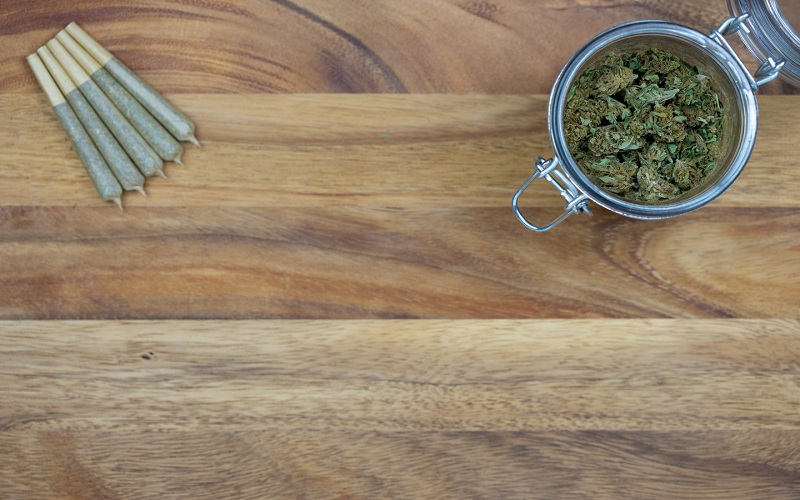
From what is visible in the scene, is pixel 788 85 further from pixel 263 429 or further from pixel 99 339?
pixel 99 339

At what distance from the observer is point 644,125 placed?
538 mm

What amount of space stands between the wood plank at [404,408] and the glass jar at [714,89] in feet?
0.46

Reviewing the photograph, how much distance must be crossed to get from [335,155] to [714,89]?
0.34 m

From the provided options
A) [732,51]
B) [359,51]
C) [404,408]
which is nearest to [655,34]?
[732,51]

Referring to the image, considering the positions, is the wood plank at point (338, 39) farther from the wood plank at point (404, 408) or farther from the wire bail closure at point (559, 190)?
the wood plank at point (404, 408)

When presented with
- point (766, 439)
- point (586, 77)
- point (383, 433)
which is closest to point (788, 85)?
point (586, 77)

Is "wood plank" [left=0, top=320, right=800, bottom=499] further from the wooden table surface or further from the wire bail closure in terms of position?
the wire bail closure

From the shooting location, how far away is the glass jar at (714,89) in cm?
52

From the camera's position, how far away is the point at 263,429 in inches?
24.3

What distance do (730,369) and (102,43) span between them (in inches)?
26.5

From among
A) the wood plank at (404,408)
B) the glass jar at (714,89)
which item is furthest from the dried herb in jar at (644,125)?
the wood plank at (404,408)

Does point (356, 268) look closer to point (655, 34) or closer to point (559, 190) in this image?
point (559, 190)

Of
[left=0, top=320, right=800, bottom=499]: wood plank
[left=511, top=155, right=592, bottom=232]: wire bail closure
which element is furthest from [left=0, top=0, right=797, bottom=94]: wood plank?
[left=0, top=320, right=800, bottom=499]: wood plank

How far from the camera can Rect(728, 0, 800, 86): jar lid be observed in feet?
1.86
